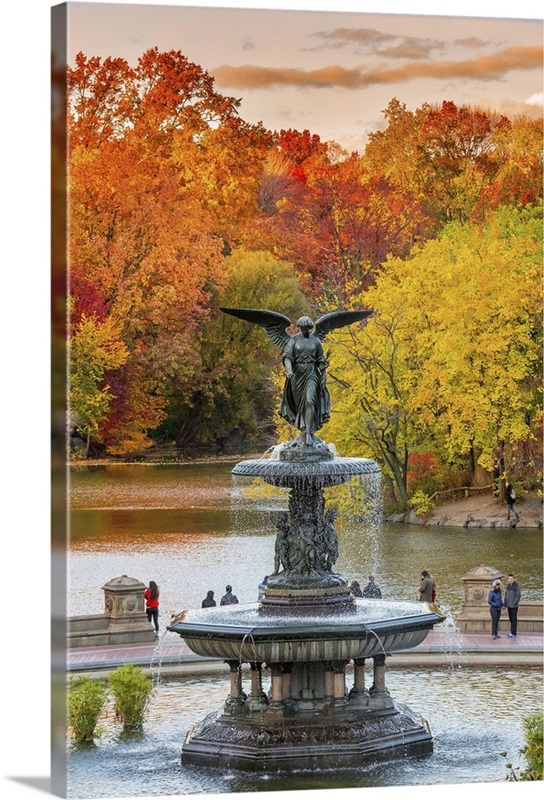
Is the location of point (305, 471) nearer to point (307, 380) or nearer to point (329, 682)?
point (307, 380)

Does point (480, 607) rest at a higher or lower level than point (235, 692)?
lower

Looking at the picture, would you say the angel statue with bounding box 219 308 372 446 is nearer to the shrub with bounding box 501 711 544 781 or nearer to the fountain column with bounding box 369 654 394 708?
the fountain column with bounding box 369 654 394 708

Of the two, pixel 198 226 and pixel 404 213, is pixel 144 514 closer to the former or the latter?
pixel 198 226

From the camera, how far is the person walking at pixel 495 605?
25.4 metres

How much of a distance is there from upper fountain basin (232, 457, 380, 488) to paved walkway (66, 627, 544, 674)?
17.3ft

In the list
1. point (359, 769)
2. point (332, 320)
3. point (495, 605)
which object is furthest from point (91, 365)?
point (359, 769)

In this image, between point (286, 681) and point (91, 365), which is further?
point (91, 365)

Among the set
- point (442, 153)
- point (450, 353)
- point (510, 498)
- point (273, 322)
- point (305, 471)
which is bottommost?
point (510, 498)

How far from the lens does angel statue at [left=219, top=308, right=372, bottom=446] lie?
62.4 feet

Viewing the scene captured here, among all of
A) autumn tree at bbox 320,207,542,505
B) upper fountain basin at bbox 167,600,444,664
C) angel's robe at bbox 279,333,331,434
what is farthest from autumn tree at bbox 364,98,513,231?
upper fountain basin at bbox 167,600,444,664

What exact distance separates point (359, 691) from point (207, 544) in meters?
18.5

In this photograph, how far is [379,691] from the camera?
62.6ft

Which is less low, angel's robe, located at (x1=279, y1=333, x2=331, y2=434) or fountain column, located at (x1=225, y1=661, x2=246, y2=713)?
angel's robe, located at (x1=279, y1=333, x2=331, y2=434)

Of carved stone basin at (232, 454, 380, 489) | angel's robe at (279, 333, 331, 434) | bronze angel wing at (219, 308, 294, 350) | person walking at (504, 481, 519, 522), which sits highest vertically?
bronze angel wing at (219, 308, 294, 350)
